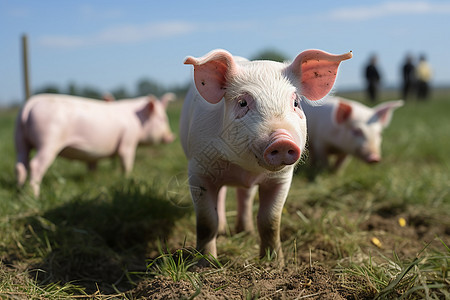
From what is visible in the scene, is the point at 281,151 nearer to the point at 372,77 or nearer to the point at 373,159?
the point at 373,159

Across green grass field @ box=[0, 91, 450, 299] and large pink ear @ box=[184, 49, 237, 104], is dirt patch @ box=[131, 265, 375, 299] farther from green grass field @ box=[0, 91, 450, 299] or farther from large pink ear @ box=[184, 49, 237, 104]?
large pink ear @ box=[184, 49, 237, 104]

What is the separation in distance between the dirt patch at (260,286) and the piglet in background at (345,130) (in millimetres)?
3297

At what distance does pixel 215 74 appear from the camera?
236 cm

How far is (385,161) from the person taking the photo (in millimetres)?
6359

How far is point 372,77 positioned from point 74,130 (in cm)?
1428

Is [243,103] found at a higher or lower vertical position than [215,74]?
lower

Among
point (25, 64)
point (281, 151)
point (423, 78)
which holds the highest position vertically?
point (281, 151)

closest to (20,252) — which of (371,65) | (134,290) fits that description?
(134,290)

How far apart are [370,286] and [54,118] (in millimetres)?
3611

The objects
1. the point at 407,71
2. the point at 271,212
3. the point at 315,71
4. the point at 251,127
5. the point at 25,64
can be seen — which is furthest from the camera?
the point at 407,71

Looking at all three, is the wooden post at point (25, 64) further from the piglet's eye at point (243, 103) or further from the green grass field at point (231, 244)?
the piglet's eye at point (243, 103)

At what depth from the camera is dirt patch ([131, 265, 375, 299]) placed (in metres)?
2.06

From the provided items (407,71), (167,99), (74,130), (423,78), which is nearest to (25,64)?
(167,99)

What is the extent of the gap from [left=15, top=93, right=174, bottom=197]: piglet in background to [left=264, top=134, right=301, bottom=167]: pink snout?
300cm
